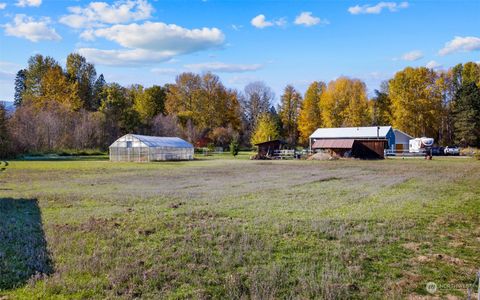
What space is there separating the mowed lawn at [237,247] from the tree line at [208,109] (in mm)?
44429

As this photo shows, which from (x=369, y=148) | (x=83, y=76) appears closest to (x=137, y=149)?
(x=369, y=148)

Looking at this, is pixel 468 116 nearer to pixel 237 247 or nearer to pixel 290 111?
pixel 290 111

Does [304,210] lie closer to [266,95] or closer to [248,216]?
[248,216]

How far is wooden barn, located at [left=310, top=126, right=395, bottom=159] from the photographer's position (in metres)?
50.6

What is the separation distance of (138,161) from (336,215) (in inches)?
1496

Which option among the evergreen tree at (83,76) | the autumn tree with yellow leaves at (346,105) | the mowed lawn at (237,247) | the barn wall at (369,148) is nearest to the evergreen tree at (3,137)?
the evergreen tree at (83,76)

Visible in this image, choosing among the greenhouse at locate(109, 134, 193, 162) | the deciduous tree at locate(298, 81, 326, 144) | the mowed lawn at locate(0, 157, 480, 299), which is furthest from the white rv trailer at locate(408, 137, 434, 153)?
the mowed lawn at locate(0, 157, 480, 299)

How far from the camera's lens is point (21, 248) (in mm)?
7559

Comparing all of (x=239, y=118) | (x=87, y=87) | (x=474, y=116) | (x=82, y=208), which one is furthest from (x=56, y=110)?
(x=474, y=116)

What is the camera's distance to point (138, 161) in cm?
4572

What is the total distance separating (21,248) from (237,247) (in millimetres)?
4396

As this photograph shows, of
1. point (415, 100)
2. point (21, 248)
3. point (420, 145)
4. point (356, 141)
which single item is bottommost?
point (21, 248)

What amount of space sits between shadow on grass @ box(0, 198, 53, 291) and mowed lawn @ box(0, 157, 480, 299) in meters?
0.03

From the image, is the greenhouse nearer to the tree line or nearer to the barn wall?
the tree line
